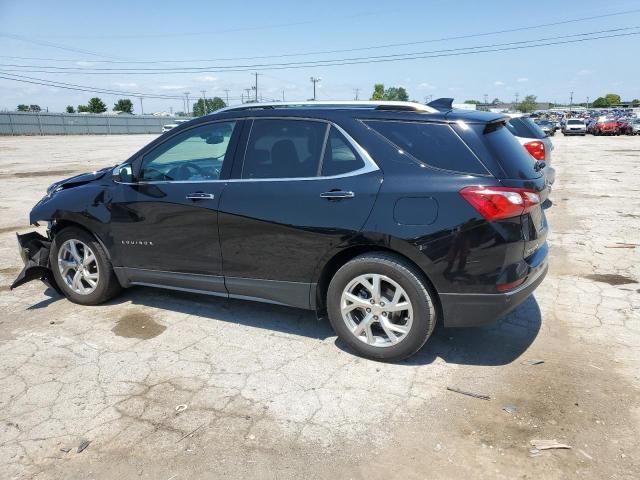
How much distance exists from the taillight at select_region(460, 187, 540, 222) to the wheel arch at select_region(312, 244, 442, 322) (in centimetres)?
57

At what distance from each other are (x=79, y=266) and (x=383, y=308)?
305 centimetres

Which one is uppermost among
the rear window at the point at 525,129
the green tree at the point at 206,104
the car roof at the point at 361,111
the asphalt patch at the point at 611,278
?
the green tree at the point at 206,104

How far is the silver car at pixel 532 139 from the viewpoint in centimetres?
929

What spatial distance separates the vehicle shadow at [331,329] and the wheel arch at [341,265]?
0.97 feet

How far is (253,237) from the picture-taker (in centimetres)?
406

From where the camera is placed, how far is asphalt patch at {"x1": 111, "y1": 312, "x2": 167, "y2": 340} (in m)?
4.36

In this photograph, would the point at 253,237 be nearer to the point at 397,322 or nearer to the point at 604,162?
the point at 397,322

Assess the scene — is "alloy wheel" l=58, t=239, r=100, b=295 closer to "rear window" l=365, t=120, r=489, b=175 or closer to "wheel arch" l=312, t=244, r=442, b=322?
"wheel arch" l=312, t=244, r=442, b=322

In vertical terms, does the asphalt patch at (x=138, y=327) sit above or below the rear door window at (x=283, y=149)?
below

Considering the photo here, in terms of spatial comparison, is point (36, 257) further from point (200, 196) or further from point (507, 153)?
point (507, 153)

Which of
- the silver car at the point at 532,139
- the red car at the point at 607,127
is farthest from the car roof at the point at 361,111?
the red car at the point at 607,127

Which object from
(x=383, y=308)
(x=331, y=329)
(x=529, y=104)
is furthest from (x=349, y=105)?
(x=529, y=104)

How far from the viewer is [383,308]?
368 centimetres

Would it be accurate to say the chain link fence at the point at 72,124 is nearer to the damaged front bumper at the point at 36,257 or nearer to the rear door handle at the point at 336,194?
the damaged front bumper at the point at 36,257
